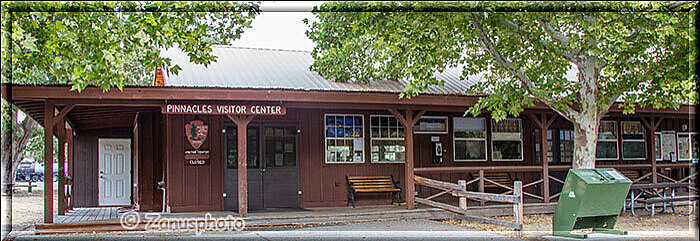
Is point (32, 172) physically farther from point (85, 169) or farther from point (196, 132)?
point (196, 132)

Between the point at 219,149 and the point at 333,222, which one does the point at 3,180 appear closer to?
the point at 219,149

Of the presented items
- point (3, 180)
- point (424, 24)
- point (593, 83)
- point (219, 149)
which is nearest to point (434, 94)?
point (424, 24)

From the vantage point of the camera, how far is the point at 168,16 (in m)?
9.64

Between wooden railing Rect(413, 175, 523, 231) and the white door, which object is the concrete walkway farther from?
the white door

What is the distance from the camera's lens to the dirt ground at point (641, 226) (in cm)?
999

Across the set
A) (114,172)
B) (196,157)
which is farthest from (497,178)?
(114,172)

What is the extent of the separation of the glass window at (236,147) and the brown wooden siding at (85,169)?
5.22 metres

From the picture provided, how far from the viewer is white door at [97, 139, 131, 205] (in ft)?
52.0

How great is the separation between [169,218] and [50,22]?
3748 millimetres

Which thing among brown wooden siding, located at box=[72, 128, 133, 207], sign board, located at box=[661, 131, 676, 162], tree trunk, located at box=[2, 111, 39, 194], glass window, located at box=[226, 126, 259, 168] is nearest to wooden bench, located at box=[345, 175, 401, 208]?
A: glass window, located at box=[226, 126, 259, 168]

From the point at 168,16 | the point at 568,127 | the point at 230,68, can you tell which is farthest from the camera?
the point at 568,127

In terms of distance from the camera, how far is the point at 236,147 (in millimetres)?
12422

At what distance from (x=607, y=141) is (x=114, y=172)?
12.5 metres

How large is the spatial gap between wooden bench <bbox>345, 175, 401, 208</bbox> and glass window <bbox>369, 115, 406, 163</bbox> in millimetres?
420
